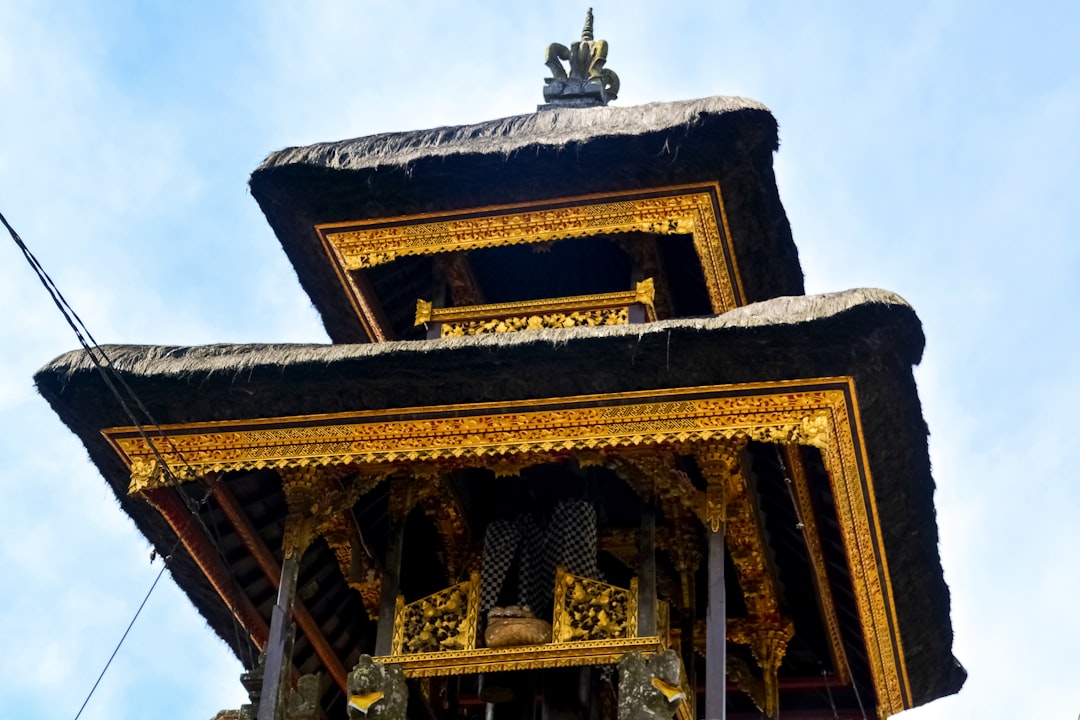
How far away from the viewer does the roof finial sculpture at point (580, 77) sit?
1988cm

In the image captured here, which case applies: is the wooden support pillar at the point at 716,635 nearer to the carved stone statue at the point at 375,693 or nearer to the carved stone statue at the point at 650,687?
the carved stone statue at the point at 650,687

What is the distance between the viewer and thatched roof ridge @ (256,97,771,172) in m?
15.6

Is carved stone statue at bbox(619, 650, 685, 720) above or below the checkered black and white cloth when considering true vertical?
below

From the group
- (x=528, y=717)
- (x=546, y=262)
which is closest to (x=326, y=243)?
(x=546, y=262)

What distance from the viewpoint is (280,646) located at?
14.0 meters

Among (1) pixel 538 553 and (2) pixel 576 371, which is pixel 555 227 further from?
(1) pixel 538 553

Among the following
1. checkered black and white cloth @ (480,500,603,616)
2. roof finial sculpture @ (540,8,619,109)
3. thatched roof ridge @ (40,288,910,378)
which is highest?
roof finial sculpture @ (540,8,619,109)

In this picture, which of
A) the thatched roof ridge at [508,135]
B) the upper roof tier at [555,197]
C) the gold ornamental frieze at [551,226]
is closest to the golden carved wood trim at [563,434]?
→ the upper roof tier at [555,197]

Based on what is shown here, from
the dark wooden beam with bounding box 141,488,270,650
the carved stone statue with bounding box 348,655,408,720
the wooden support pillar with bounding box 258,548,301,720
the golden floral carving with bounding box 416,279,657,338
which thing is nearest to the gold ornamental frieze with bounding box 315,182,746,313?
the golden floral carving with bounding box 416,279,657,338

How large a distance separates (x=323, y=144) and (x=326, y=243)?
3.37ft

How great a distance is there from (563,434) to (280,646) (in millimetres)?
2824

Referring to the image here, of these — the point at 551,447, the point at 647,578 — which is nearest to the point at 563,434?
the point at 551,447

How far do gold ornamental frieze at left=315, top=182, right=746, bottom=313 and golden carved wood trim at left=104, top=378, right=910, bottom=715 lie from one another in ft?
8.29

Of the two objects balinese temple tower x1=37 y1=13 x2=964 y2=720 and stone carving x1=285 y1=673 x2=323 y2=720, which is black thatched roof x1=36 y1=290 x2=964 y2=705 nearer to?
balinese temple tower x1=37 y1=13 x2=964 y2=720
